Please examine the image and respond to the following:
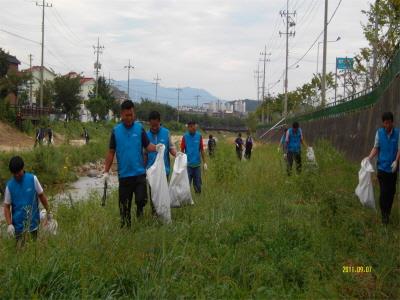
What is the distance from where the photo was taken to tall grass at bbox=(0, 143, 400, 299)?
192 inches

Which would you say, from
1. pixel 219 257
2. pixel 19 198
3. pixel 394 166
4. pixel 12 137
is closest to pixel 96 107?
pixel 12 137

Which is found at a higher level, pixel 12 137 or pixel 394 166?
pixel 394 166

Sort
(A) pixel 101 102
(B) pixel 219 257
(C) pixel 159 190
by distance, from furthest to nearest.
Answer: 1. (A) pixel 101 102
2. (C) pixel 159 190
3. (B) pixel 219 257

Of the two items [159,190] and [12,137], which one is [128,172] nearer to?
[159,190]

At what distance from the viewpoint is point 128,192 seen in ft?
23.9

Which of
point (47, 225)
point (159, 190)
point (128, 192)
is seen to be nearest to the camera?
point (47, 225)

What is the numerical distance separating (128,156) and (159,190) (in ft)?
2.27

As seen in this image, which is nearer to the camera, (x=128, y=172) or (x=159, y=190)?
(x=128, y=172)

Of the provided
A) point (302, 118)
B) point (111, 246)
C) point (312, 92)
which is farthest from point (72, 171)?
point (312, 92)

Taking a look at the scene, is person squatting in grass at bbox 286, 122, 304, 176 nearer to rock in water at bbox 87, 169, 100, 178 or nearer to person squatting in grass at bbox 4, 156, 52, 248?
person squatting in grass at bbox 4, 156, 52, 248

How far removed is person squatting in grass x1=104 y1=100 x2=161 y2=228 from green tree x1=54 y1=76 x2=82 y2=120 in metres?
55.7

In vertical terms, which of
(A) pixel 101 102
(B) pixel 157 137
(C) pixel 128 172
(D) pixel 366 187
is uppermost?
(A) pixel 101 102

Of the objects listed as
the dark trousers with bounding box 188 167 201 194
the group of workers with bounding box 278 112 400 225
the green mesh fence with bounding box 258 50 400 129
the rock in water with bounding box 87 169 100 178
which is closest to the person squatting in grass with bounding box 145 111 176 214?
the dark trousers with bounding box 188 167 201 194

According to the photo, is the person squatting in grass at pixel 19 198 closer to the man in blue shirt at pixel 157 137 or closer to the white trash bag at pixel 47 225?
the white trash bag at pixel 47 225
